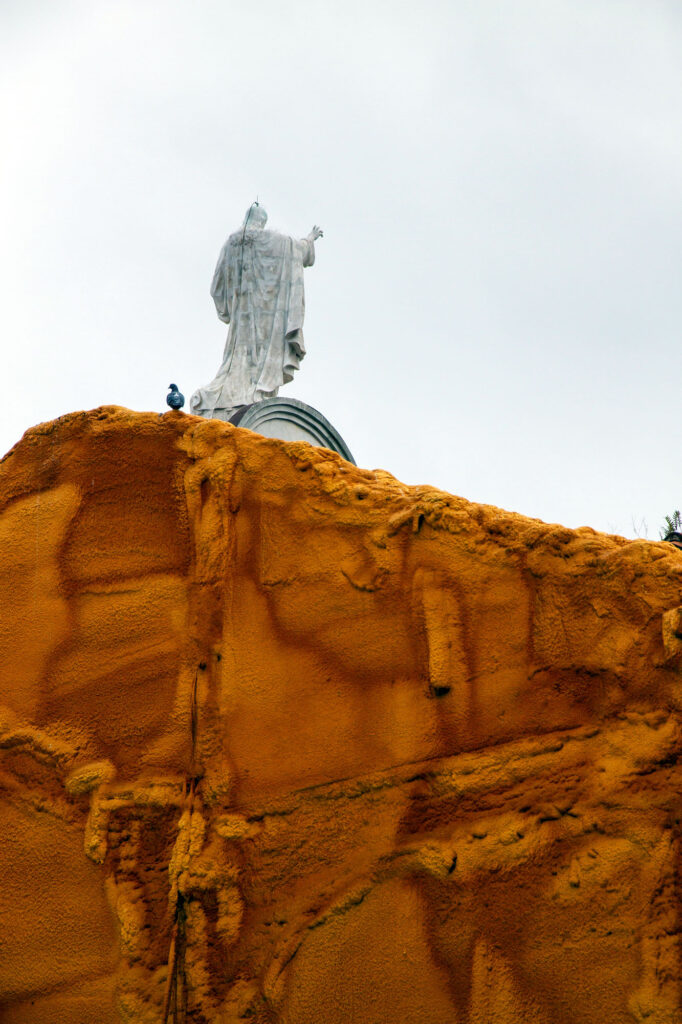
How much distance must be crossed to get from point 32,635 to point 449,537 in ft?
4.51

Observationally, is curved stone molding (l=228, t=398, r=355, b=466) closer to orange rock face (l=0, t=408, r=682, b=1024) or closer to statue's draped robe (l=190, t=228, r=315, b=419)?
statue's draped robe (l=190, t=228, r=315, b=419)

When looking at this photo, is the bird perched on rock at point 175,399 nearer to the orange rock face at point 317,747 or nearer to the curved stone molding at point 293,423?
the orange rock face at point 317,747

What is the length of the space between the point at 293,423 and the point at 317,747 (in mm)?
5305

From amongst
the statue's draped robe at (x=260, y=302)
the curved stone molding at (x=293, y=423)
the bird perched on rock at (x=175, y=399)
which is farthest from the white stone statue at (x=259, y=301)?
the bird perched on rock at (x=175, y=399)

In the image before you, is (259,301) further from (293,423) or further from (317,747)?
(317,747)

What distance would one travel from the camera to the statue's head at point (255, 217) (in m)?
10.5

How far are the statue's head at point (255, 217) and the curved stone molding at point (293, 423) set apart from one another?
2197 millimetres

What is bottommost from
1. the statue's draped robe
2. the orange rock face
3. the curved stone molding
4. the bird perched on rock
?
the orange rock face

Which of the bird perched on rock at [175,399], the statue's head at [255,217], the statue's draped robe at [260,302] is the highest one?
the statue's head at [255,217]

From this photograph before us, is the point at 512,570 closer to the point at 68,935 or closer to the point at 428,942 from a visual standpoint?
the point at 428,942

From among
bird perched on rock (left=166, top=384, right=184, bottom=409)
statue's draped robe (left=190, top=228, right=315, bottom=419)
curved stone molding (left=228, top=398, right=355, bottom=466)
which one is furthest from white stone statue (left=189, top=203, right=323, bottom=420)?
bird perched on rock (left=166, top=384, right=184, bottom=409)

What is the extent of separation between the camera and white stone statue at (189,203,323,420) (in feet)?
33.4

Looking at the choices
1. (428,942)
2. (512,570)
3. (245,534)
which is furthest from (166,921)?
(512,570)

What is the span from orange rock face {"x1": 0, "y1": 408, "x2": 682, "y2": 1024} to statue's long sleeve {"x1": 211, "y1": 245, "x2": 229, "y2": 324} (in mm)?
6408
